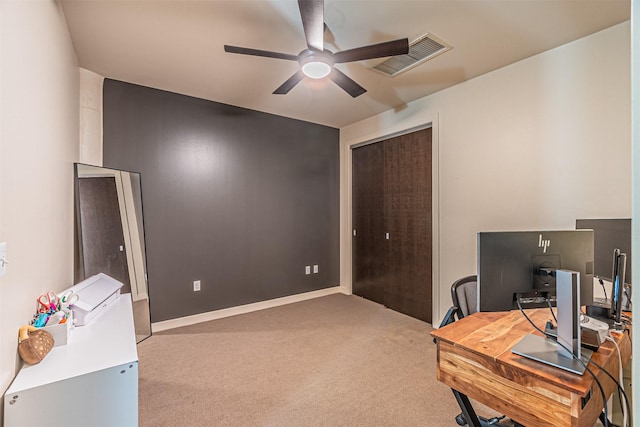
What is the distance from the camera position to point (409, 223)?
3625 millimetres

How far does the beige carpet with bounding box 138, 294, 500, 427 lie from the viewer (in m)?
1.85

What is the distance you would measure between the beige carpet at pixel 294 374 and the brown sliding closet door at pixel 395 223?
467 mm

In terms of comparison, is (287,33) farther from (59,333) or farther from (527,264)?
(59,333)

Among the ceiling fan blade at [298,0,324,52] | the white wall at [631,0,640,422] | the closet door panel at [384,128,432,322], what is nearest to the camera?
the white wall at [631,0,640,422]

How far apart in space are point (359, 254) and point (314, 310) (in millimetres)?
1154

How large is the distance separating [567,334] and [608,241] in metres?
0.91

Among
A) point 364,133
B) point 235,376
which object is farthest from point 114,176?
point 364,133

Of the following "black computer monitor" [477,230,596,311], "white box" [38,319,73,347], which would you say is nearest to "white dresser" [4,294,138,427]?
"white box" [38,319,73,347]

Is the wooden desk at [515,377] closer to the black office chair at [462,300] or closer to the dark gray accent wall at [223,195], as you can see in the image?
the black office chair at [462,300]

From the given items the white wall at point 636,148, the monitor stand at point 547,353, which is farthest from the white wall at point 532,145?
the white wall at point 636,148

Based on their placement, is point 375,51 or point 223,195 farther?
point 223,195

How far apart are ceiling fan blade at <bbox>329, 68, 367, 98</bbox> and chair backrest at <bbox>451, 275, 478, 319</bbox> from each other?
5.47 ft

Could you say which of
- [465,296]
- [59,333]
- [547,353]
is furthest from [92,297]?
[547,353]

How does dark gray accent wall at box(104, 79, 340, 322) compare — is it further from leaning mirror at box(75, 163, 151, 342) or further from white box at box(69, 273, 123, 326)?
white box at box(69, 273, 123, 326)
